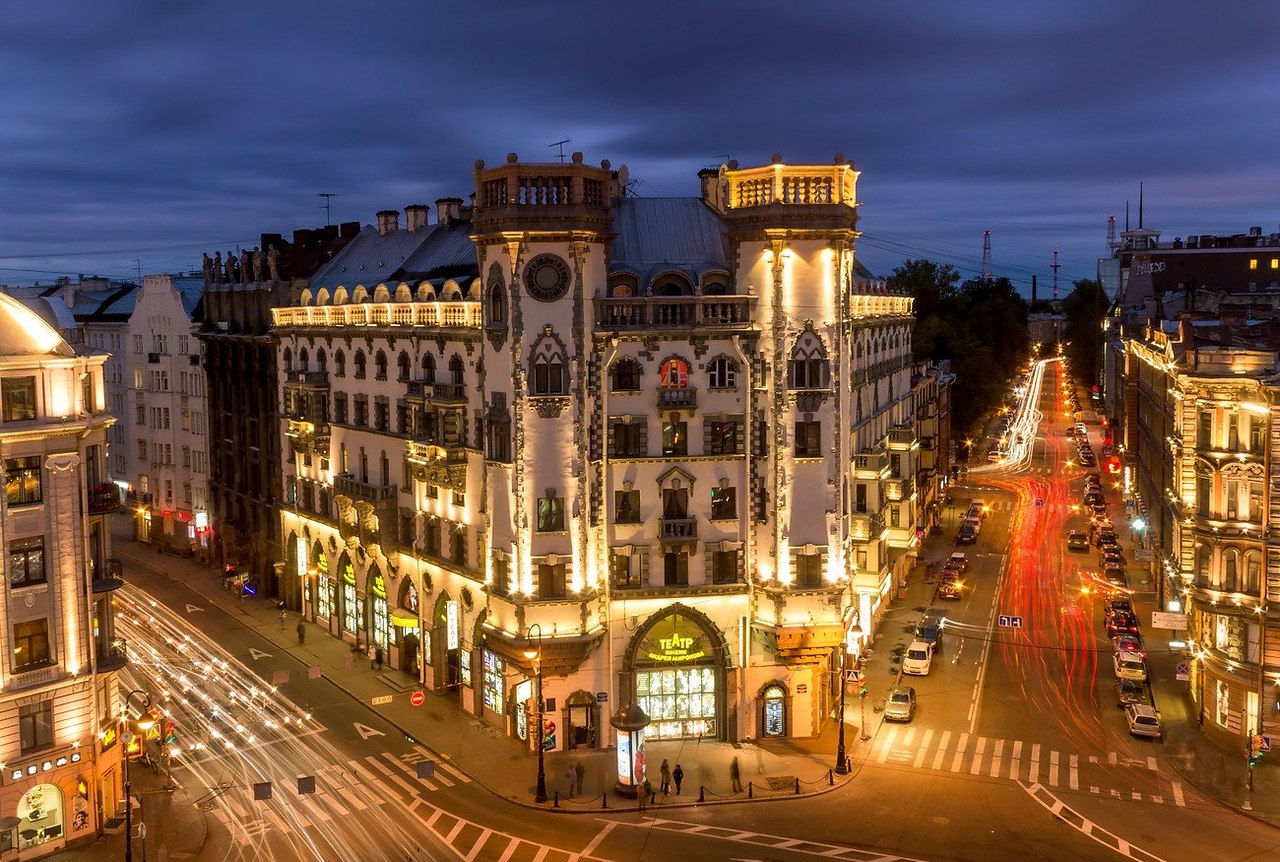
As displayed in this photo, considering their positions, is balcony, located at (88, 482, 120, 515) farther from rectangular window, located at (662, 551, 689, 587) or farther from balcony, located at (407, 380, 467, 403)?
rectangular window, located at (662, 551, 689, 587)

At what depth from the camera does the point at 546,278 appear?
5762cm

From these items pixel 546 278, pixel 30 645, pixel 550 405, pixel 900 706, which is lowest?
pixel 900 706

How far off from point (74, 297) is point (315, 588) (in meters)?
64.6

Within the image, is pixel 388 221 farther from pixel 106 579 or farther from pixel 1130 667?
pixel 1130 667

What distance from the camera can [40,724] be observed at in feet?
155

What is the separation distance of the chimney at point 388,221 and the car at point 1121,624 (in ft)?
192

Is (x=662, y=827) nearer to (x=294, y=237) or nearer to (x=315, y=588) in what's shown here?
(x=315, y=588)

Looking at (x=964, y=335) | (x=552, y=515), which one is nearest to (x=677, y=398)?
(x=552, y=515)

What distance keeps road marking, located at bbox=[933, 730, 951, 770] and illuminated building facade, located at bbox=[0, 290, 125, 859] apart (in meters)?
37.7

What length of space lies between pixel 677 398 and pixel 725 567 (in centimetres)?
915

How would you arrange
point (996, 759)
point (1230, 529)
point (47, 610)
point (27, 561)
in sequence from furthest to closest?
point (1230, 529) → point (996, 759) → point (47, 610) → point (27, 561)

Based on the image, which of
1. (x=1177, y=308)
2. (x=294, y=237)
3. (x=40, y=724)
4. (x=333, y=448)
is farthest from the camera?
(x=1177, y=308)

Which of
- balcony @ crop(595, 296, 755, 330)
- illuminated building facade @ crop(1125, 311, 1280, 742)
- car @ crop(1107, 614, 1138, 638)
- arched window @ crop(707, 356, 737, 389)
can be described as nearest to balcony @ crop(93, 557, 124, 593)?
balcony @ crop(595, 296, 755, 330)

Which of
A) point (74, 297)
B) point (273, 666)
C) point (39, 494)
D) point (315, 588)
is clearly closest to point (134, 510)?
point (74, 297)
